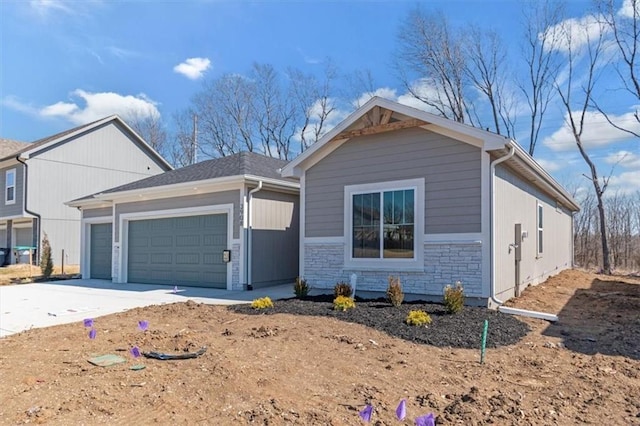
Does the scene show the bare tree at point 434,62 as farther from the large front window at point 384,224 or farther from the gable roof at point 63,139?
the large front window at point 384,224

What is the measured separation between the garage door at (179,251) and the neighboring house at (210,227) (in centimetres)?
3

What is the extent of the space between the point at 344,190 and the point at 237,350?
5215 mm

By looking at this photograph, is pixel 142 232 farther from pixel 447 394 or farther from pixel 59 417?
pixel 447 394

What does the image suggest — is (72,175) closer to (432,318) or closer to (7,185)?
(7,185)

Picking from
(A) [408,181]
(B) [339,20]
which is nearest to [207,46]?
(B) [339,20]

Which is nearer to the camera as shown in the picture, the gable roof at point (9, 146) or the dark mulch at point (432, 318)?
the dark mulch at point (432, 318)

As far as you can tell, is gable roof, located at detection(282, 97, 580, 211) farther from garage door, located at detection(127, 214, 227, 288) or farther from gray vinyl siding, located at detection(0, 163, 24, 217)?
gray vinyl siding, located at detection(0, 163, 24, 217)

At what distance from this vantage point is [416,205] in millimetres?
8531

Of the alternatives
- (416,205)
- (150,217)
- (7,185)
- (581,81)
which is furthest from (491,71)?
(7,185)

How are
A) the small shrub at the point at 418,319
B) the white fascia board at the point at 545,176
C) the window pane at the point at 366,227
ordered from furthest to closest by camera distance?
the window pane at the point at 366,227
the white fascia board at the point at 545,176
the small shrub at the point at 418,319

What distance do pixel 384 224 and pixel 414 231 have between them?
2.24 feet

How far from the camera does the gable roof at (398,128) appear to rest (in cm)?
774

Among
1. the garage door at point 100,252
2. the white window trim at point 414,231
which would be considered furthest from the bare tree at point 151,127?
the white window trim at point 414,231

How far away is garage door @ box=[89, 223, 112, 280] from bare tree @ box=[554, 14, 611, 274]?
21.6m
